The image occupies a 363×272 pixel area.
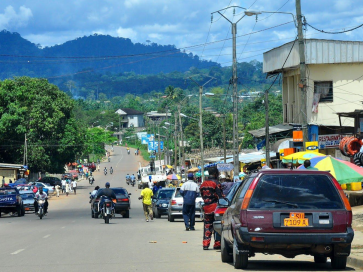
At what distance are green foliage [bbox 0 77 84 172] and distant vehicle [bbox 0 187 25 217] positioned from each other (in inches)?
1631

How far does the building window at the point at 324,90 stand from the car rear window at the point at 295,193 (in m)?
30.7

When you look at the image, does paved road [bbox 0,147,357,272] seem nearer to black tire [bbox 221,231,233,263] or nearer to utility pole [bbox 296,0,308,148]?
black tire [bbox 221,231,233,263]

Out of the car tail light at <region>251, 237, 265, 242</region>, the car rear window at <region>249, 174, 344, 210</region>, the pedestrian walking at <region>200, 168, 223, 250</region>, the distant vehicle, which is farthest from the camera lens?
the distant vehicle

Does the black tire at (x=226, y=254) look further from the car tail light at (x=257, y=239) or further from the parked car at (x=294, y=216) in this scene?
the car tail light at (x=257, y=239)

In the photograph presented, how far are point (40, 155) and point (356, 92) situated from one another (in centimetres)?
4737

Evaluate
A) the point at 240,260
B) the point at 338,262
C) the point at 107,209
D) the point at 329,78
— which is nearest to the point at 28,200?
the point at 107,209

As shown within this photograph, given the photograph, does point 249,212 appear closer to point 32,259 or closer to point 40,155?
point 32,259

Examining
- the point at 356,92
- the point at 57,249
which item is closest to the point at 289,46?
the point at 356,92

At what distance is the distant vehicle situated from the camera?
3588 centimetres

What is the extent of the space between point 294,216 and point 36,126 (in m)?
72.7

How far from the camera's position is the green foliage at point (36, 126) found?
258 ft

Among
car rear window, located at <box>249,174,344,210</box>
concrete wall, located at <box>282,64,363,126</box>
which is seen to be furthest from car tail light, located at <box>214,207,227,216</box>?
concrete wall, located at <box>282,64,363,126</box>

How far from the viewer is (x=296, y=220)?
10375mm

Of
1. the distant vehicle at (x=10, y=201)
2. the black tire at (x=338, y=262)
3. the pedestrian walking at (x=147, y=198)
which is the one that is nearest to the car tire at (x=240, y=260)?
the black tire at (x=338, y=262)
